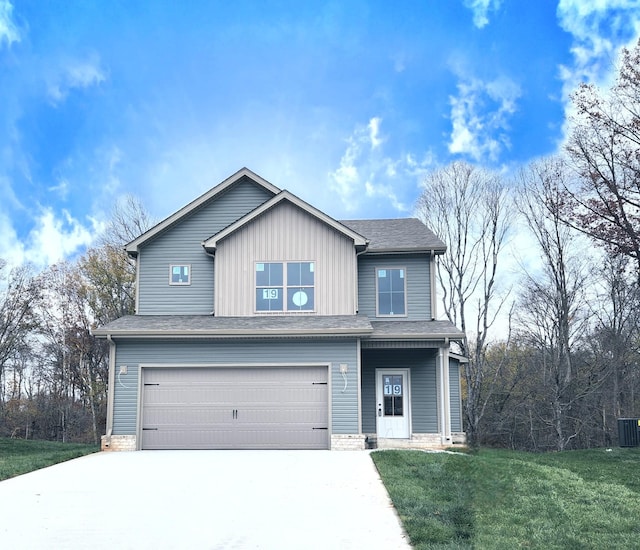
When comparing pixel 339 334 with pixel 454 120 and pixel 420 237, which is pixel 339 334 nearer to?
pixel 420 237

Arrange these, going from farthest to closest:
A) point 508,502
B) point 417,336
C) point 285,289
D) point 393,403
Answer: point 393,403 < point 285,289 < point 417,336 < point 508,502

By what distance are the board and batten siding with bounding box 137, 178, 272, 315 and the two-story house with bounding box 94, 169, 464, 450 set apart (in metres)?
0.03

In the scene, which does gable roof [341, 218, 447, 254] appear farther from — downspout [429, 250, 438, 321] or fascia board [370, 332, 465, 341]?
fascia board [370, 332, 465, 341]

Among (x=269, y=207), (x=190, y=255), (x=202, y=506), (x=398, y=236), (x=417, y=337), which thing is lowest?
(x=202, y=506)

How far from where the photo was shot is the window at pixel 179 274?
19.2 m

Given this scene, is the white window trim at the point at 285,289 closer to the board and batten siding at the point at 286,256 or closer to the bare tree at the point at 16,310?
the board and batten siding at the point at 286,256

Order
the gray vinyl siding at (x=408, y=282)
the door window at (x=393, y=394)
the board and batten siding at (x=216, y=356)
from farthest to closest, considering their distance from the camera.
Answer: the gray vinyl siding at (x=408, y=282)
the door window at (x=393, y=394)
the board and batten siding at (x=216, y=356)

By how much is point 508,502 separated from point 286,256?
A: 10325 millimetres

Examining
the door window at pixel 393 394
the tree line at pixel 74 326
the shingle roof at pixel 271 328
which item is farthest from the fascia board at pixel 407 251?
the tree line at pixel 74 326

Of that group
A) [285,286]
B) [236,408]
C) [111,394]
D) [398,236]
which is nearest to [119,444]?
[111,394]

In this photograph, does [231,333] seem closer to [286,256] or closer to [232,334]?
[232,334]

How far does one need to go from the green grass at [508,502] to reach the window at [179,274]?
7940mm

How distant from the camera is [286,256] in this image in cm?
1844

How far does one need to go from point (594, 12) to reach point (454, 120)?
10467mm
